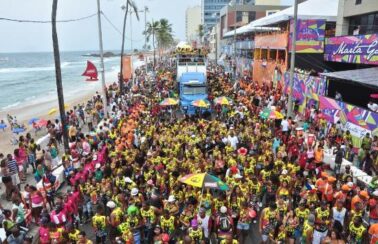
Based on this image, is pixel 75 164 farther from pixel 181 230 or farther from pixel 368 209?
pixel 368 209

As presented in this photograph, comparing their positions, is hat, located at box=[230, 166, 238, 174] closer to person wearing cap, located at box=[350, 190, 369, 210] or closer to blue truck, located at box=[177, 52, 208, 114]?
person wearing cap, located at box=[350, 190, 369, 210]

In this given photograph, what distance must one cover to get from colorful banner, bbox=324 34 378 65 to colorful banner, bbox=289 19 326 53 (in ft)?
4.72

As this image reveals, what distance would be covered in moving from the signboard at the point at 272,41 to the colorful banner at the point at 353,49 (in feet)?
15.3

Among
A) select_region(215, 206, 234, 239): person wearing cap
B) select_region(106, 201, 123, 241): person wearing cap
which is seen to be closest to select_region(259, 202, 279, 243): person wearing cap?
select_region(215, 206, 234, 239): person wearing cap

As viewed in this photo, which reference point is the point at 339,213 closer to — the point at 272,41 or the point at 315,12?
the point at 315,12

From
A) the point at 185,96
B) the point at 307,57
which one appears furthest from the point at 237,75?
the point at 185,96

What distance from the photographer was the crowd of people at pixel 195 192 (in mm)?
8281

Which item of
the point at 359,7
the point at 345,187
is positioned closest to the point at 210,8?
the point at 359,7

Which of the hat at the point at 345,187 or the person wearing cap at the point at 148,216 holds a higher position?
the hat at the point at 345,187

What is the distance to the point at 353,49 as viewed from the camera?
874 inches

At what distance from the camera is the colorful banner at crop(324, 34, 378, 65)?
20.2 metres

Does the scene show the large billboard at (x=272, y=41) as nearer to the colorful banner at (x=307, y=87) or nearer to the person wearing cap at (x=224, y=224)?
the colorful banner at (x=307, y=87)

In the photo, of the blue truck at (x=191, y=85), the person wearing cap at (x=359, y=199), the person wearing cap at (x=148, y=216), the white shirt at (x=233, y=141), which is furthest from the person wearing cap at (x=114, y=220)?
the blue truck at (x=191, y=85)

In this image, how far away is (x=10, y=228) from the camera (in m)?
8.62
